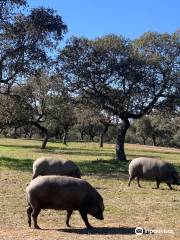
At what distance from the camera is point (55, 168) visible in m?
19.8

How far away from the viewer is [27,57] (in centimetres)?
3067

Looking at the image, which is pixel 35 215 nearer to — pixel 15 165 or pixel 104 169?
pixel 104 169

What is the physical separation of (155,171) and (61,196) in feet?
34.4

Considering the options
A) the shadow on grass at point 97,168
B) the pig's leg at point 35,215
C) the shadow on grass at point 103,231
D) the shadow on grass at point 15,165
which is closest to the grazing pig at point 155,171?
the shadow on grass at point 97,168

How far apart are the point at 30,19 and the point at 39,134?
76021mm

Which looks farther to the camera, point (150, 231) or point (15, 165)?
point (15, 165)

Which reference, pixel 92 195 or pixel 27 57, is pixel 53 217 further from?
pixel 27 57

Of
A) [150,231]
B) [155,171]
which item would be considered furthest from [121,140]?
[150,231]

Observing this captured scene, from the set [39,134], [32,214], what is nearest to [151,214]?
[32,214]

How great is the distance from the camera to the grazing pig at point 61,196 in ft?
40.2

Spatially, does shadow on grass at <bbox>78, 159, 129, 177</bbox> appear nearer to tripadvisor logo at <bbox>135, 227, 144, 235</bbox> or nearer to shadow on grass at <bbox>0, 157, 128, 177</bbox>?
shadow on grass at <bbox>0, 157, 128, 177</bbox>

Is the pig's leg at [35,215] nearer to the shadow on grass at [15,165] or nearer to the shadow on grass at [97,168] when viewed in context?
the shadow on grass at [97,168]

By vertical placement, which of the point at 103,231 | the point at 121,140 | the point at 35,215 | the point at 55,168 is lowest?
the point at 103,231

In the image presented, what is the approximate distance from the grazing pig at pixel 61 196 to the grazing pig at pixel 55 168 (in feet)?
21.5
